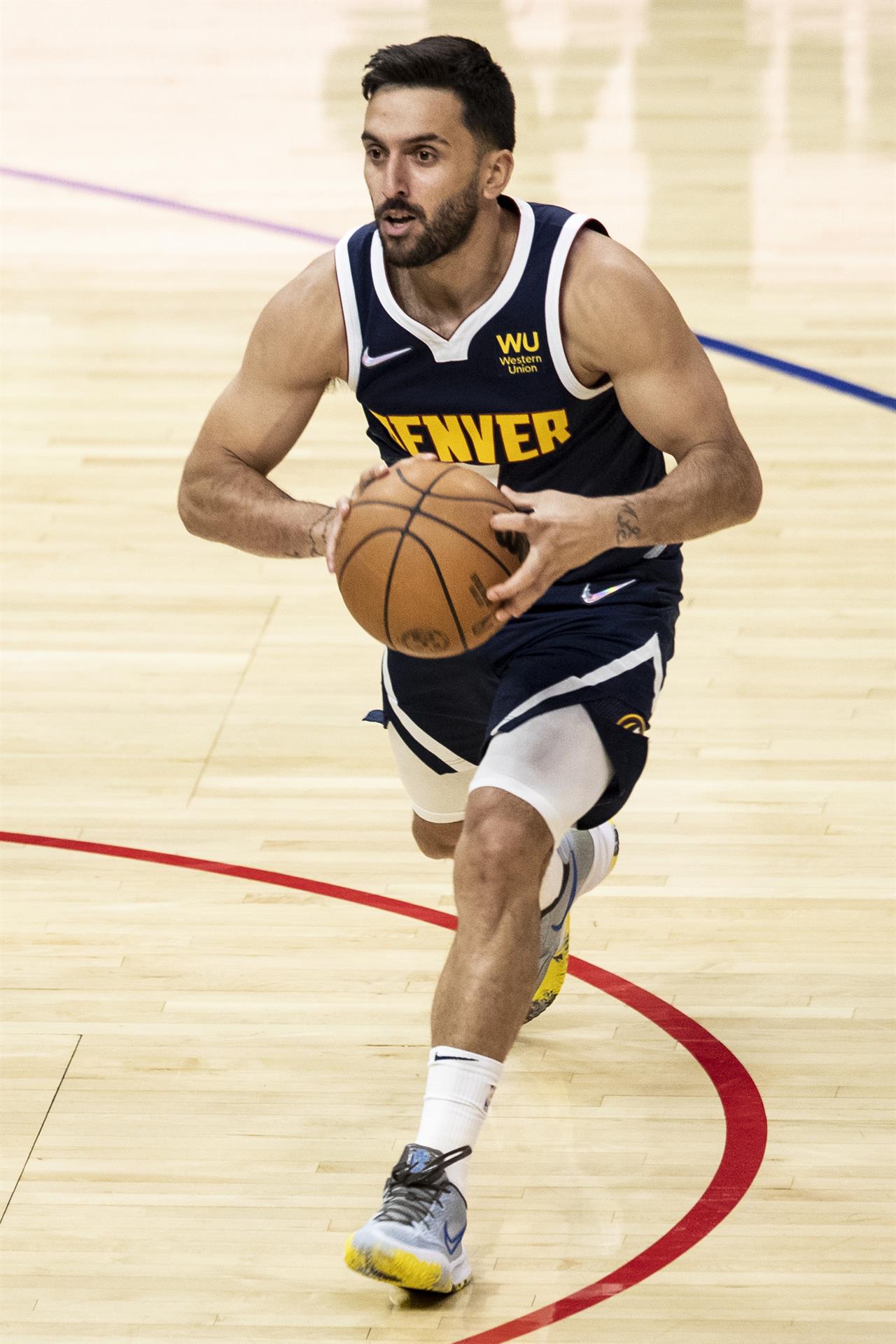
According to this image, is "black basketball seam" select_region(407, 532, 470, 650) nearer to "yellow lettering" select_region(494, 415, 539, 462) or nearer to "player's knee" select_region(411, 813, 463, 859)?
"yellow lettering" select_region(494, 415, 539, 462)

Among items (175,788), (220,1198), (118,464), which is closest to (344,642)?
(175,788)

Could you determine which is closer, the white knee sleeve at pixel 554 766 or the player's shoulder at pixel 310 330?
the white knee sleeve at pixel 554 766

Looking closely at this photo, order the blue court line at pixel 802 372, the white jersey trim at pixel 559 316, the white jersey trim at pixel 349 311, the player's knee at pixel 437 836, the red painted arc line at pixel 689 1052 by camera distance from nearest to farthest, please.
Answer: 1. the red painted arc line at pixel 689 1052
2. the white jersey trim at pixel 559 316
3. the white jersey trim at pixel 349 311
4. the player's knee at pixel 437 836
5. the blue court line at pixel 802 372

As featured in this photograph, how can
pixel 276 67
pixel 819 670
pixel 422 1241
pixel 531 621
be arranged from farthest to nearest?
pixel 276 67, pixel 819 670, pixel 531 621, pixel 422 1241

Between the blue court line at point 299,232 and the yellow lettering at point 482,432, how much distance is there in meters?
4.61

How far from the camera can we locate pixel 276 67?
15453mm

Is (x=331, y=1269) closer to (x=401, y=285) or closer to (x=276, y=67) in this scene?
(x=401, y=285)

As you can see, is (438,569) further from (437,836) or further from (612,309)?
(437,836)

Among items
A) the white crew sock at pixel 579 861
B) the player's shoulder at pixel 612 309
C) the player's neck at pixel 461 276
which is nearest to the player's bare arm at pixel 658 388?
the player's shoulder at pixel 612 309

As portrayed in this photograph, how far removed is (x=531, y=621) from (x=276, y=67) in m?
11.9

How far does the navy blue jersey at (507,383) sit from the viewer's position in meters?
4.23

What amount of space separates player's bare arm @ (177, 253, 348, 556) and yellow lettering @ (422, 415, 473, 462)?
21cm

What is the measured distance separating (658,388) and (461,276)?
45 centimetres

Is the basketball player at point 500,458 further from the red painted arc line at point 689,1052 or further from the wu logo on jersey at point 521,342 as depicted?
the red painted arc line at point 689,1052
